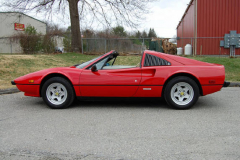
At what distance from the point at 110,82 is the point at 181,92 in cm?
145

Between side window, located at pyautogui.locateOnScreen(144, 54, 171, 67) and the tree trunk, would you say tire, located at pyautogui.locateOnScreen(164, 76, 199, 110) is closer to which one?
side window, located at pyautogui.locateOnScreen(144, 54, 171, 67)

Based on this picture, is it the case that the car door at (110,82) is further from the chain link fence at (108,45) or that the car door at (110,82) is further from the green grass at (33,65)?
the chain link fence at (108,45)

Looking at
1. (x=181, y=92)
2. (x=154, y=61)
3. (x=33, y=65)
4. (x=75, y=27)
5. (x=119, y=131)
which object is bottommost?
(x=119, y=131)

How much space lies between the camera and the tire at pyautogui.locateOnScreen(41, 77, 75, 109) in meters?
4.59

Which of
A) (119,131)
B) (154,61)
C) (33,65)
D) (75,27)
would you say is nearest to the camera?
(119,131)

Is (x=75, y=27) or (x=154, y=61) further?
(x=75, y=27)

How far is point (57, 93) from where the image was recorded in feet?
15.4

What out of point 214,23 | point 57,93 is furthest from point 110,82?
point 214,23

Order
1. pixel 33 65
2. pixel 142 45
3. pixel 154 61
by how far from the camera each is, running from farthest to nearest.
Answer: pixel 142 45
pixel 33 65
pixel 154 61

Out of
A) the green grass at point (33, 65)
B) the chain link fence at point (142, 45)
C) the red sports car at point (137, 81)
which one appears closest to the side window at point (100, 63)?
the red sports car at point (137, 81)

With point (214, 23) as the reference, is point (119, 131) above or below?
below

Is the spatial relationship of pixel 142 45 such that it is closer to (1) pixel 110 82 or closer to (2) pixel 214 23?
(2) pixel 214 23

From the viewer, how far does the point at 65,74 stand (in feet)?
15.2

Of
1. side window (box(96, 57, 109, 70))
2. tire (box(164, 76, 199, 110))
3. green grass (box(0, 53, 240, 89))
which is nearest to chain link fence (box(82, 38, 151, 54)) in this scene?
green grass (box(0, 53, 240, 89))
